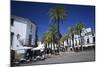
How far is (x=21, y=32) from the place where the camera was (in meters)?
2.72

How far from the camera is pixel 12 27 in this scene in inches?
103

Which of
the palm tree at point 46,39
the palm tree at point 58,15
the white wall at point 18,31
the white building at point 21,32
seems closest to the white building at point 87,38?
the palm tree at point 58,15

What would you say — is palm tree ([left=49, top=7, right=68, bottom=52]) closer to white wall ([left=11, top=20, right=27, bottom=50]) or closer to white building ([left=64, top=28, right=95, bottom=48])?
white building ([left=64, top=28, right=95, bottom=48])

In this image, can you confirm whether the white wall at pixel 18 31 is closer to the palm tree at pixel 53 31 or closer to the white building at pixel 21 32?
the white building at pixel 21 32

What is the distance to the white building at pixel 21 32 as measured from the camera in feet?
8.70

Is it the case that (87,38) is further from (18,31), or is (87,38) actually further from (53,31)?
(18,31)

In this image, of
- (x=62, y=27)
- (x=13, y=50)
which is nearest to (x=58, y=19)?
(x=62, y=27)

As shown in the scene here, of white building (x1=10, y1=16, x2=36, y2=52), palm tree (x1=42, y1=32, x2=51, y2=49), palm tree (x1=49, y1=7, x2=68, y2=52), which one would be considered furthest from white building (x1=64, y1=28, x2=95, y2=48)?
white building (x1=10, y1=16, x2=36, y2=52)

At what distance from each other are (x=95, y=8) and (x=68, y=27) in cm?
58

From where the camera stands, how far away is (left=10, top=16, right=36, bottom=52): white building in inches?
104

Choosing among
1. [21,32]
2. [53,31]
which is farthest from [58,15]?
[21,32]
